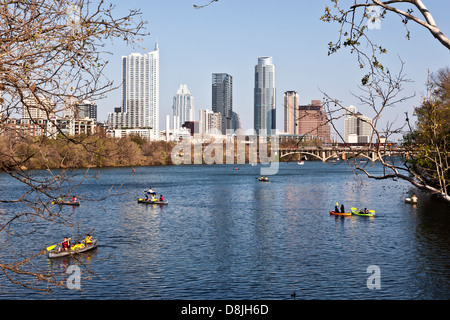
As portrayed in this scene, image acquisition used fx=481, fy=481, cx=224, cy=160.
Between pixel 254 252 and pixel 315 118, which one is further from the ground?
pixel 315 118

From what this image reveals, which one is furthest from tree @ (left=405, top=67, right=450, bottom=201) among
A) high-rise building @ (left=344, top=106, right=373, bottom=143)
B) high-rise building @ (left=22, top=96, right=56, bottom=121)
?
high-rise building @ (left=22, top=96, right=56, bottom=121)

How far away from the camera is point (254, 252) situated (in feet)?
120

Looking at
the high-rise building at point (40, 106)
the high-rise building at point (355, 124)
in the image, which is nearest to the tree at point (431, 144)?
the high-rise building at point (355, 124)

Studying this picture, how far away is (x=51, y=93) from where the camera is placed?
9211 millimetres

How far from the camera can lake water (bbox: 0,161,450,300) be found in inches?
1073

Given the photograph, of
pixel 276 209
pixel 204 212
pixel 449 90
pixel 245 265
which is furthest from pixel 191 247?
pixel 449 90

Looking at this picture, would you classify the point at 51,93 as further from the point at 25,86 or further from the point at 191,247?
the point at 191,247

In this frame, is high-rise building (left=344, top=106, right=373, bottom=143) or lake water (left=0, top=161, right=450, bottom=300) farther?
lake water (left=0, top=161, right=450, bottom=300)

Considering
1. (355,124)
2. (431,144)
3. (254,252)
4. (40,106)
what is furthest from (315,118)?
(254,252)

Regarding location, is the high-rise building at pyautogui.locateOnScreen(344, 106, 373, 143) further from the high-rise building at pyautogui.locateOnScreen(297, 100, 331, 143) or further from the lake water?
the lake water

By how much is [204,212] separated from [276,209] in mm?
9416

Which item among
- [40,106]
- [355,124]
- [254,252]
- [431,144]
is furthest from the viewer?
[254,252]

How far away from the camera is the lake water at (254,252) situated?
89.5 feet

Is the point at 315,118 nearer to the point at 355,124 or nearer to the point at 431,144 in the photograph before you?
the point at 431,144
